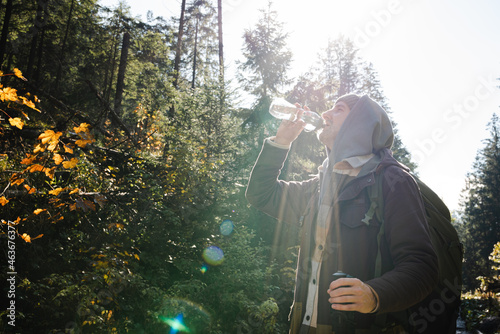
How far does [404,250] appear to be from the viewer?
4.54ft

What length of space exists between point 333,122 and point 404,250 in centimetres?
114

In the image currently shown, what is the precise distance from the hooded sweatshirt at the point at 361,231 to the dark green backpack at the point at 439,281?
5 centimetres

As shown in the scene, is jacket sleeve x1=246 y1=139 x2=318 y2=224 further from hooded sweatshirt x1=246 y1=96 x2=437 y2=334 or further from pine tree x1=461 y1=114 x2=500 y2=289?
pine tree x1=461 y1=114 x2=500 y2=289

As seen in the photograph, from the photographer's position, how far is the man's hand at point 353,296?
1.27m

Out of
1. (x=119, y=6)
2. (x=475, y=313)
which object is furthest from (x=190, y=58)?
(x=475, y=313)

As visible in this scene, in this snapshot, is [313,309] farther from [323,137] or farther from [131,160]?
[131,160]

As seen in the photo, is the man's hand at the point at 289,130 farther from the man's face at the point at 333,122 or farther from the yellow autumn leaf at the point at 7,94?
the yellow autumn leaf at the point at 7,94

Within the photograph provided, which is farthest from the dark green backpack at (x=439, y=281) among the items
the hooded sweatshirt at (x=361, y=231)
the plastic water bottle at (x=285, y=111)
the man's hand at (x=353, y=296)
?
the plastic water bottle at (x=285, y=111)

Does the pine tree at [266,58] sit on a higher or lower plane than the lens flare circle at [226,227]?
higher

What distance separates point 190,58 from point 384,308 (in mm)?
25770

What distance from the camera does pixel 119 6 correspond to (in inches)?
634

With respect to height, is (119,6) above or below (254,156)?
above

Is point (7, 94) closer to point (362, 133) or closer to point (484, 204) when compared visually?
point (362, 133)

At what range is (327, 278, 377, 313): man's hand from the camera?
1267 mm
